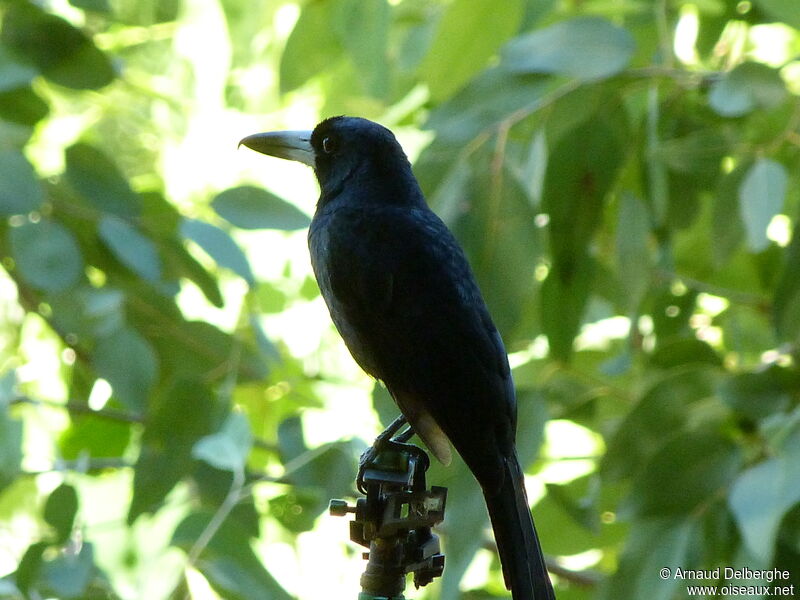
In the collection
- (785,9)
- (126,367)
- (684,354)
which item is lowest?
(126,367)

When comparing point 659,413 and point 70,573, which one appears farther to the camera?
point 659,413

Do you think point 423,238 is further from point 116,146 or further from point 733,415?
point 116,146

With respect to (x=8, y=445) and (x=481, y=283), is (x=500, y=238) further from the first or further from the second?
(x=8, y=445)

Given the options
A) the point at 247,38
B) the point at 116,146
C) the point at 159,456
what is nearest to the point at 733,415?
the point at 159,456

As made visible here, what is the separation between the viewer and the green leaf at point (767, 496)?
1403 mm

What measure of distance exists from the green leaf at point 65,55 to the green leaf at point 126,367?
0.50m

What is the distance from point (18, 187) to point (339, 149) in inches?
23.1

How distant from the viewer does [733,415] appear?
1.82 meters

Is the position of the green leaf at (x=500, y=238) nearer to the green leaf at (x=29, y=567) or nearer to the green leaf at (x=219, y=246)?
the green leaf at (x=219, y=246)

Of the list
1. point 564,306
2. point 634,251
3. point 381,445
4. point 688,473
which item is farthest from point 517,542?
point 634,251

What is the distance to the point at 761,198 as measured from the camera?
5.47ft

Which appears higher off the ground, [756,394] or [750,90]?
[750,90]

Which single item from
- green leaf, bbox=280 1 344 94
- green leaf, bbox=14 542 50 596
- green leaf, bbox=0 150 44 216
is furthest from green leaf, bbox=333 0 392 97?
green leaf, bbox=14 542 50 596

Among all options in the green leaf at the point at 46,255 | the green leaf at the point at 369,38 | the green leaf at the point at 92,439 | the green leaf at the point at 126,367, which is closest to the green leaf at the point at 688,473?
the green leaf at the point at 369,38
